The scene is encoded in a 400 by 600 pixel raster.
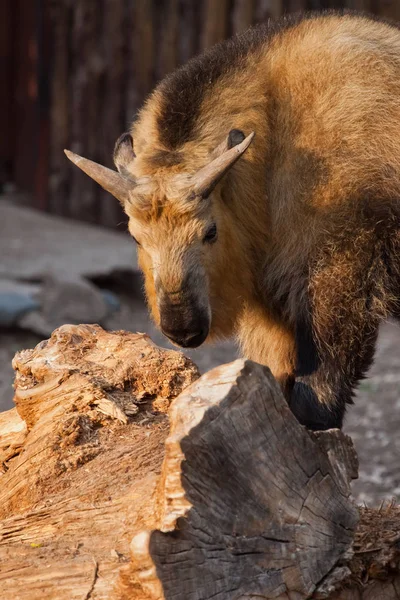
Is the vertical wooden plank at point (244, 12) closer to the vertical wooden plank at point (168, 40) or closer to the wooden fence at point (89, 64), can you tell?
the wooden fence at point (89, 64)

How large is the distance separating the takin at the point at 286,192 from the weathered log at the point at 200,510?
886 millimetres

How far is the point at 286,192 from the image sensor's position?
184 inches

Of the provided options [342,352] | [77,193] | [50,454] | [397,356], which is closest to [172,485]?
[50,454]

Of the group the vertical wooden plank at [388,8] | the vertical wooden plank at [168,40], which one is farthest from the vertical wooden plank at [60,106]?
the vertical wooden plank at [388,8]

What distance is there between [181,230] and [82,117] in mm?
7361

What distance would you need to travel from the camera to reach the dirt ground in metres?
6.62

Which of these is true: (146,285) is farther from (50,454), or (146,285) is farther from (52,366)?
(50,454)

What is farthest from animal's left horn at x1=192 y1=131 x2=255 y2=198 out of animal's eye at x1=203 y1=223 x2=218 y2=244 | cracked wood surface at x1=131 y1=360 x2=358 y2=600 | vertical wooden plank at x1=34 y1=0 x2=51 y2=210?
vertical wooden plank at x1=34 y1=0 x2=51 y2=210

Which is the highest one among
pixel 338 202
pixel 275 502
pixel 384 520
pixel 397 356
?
pixel 338 202

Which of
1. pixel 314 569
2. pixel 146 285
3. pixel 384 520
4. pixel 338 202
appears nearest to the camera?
pixel 314 569

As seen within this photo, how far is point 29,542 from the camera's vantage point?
3.29 meters

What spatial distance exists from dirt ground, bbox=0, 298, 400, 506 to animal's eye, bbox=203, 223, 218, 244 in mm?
2133

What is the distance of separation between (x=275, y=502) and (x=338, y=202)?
5.93 feet

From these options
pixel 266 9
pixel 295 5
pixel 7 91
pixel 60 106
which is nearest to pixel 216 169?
pixel 266 9
